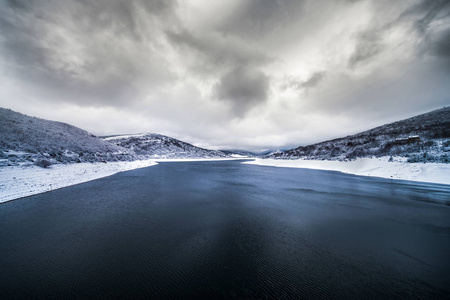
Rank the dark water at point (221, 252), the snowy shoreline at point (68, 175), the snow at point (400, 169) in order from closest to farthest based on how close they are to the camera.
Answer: the dark water at point (221, 252) < the snowy shoreline at point (68, 175) < the snow at point (400, 169)

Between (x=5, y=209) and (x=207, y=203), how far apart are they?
11671mm

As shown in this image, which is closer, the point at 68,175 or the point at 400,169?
the point at 68,175

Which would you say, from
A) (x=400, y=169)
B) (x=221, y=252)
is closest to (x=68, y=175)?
(x=221, y=252)

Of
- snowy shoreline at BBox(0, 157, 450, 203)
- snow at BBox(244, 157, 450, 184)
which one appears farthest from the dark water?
snow at BBox(244, 157, 450, 184)

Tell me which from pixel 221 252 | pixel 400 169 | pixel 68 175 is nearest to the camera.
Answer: pixel 221 252

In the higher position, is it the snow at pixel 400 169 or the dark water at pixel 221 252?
the snow at pixel 400 169

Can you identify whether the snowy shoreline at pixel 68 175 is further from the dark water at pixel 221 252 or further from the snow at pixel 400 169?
the dark water at pixel 221 252

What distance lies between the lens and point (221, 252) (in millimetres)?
5656

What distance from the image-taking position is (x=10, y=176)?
14.6m

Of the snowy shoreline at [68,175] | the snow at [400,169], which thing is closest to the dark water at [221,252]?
the snowy shoreline at [68,175]

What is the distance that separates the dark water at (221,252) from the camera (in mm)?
3951

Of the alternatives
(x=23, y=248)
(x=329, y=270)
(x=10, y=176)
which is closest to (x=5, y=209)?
(x=23, y=248)

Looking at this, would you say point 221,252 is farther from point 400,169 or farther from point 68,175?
point 400,169

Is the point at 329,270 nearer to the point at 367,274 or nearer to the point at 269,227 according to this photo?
the point at 367,274
